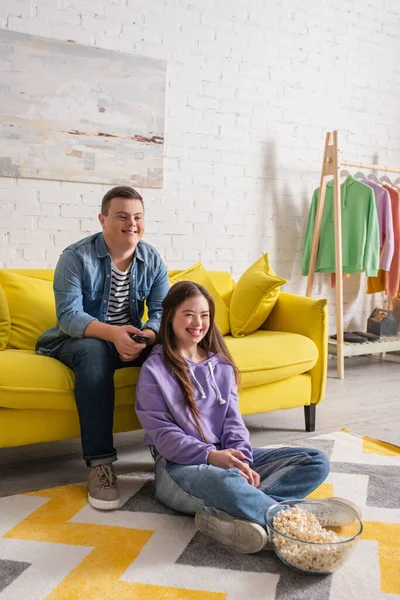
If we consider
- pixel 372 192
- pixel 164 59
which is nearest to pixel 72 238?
pixel 164 59

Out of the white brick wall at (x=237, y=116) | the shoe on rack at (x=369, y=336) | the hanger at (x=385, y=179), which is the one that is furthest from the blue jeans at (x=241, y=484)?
the hanger at (x=385, y=179)

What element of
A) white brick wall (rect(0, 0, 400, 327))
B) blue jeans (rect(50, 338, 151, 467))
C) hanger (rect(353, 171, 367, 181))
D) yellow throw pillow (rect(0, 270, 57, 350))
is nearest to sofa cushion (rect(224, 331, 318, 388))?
blue jeans (rect(50, 338, 151, 467))

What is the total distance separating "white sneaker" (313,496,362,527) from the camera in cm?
164

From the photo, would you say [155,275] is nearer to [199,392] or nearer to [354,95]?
[199,392]

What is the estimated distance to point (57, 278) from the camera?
225cm

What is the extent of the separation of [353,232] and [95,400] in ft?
8.40

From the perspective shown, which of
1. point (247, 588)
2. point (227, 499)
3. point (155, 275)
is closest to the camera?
point (247, 588)

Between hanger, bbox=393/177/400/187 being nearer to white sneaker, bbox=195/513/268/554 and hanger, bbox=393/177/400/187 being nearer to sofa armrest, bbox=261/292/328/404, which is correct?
sofa armrest, bbox=261/292/328/404

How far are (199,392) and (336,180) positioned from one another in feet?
7.49

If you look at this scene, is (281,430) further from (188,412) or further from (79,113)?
(79,113)

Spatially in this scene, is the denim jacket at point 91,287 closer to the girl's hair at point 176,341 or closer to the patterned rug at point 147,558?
the girl's hair at point 176,341

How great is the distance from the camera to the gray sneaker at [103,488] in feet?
6.37

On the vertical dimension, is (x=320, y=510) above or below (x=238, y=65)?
below

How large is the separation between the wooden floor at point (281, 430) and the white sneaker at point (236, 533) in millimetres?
638
